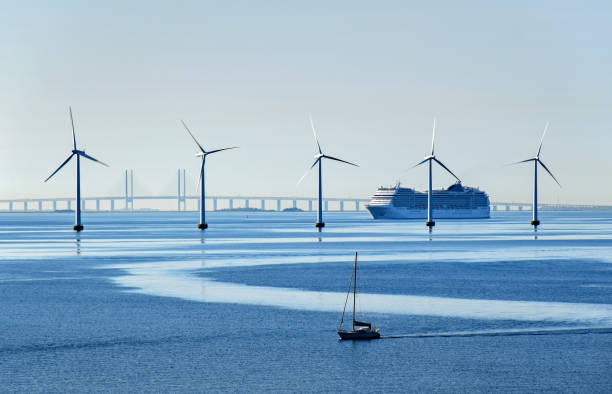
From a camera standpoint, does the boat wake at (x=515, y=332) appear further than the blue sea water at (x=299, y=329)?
Yes

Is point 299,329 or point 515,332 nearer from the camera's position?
point 515,332

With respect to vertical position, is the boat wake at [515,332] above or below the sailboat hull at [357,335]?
below

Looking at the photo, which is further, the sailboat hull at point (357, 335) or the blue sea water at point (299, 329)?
the sailboat hull at point (357, 335)

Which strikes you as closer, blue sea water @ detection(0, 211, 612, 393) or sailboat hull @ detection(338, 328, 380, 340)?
blue sea water @ detection(0, 211, 612, 393)

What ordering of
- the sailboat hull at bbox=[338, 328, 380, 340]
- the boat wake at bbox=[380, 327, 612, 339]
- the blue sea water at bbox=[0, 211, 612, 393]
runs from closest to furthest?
the blue sea water at bbox=[0, 211, 612, 393], the sailboat hull at bbox=[338, 328, 380, 340], the boat wake at bbox=[380, 327, 612, 339]

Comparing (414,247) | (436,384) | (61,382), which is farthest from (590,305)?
(414,247)

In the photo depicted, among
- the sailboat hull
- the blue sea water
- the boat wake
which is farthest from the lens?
the boat wake

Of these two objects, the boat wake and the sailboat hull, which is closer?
the sailboat hull

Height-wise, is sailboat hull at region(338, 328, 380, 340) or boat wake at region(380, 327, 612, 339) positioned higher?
sailboat hull at region(338, 328, 380, 340)

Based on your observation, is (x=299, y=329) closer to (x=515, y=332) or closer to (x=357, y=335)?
(x=357, y=335)

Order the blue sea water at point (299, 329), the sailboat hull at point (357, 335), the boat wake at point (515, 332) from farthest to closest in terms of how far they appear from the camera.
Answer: the boat wake at point (515, 332) < the sailboat hull at point (357, 335) < the blue sea water at point (299, 329)

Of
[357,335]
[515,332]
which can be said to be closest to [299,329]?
[357,335]

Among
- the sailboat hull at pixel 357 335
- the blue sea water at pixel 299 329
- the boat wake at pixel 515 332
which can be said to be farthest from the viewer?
the boat wake at pixel 515 332
